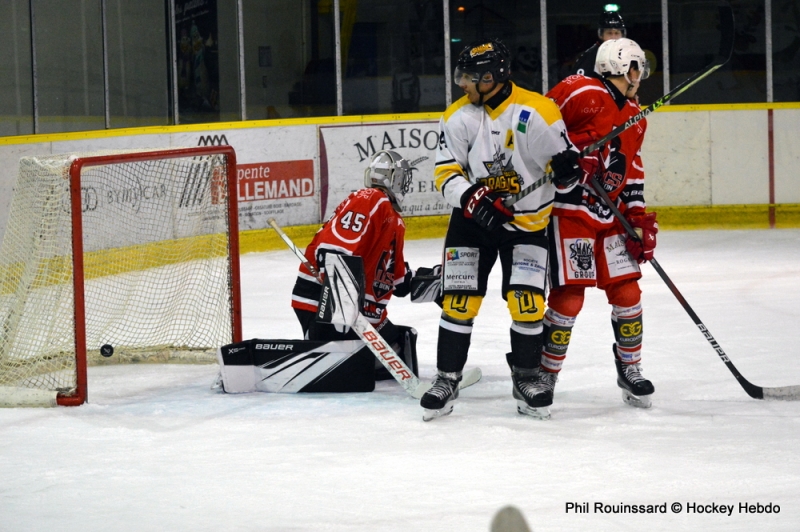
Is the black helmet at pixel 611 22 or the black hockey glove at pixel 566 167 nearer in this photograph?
the black hockey glove at pixel 566 167

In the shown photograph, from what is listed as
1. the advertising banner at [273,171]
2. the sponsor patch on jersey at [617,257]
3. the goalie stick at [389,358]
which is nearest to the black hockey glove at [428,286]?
the goalie stick at [389,358]

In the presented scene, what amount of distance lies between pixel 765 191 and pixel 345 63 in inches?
124

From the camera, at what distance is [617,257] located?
3.37m

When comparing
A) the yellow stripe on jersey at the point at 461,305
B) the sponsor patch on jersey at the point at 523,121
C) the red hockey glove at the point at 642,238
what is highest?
the sponsor patch on jersey at the point at 523,121

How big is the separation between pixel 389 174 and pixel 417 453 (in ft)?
3.59

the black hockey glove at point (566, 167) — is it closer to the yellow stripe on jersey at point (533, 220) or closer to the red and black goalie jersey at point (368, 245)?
the yellow stripe on jersey at point (533, 220)

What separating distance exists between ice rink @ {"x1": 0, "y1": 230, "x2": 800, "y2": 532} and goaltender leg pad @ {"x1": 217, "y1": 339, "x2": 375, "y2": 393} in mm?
51

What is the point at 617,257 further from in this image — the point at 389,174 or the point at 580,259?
the point at 389,174

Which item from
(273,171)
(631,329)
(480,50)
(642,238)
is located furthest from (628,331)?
(273,171)

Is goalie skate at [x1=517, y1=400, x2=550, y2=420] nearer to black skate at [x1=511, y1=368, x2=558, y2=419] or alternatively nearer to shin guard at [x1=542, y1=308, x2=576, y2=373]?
black skate at [x1=511, y1=368, x2=558, y2=419]

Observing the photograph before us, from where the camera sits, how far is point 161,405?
11.7ft

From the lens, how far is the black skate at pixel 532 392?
10.7 ft

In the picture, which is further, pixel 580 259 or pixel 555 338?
pixel 555 338

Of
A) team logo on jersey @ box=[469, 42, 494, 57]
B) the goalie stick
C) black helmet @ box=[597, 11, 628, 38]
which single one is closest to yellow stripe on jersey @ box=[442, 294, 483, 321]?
the goalie stick
